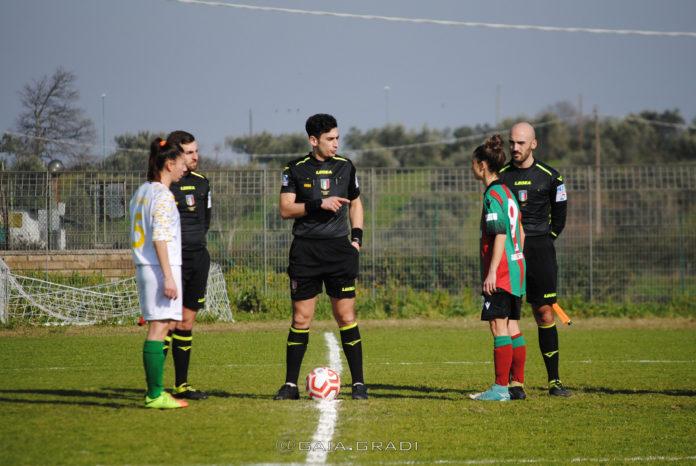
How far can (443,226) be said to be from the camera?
2041 centimetres

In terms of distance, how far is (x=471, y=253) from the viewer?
808 inches

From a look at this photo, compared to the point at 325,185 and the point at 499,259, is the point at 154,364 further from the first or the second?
the point at 499,259

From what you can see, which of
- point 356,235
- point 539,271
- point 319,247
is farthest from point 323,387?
point 539,271

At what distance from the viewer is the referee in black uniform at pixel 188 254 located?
8.84 meters

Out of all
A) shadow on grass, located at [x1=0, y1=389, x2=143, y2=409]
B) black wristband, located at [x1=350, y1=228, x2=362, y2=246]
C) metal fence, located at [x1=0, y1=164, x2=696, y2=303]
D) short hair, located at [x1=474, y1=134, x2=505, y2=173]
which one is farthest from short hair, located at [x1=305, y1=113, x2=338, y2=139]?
metal fence, located at [x1=0, y1=164, x2=696, y2=303]

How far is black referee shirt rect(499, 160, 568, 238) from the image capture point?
9109 millimetres

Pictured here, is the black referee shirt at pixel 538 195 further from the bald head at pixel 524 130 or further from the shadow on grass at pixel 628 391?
the shadow on grass at pixel 628 391

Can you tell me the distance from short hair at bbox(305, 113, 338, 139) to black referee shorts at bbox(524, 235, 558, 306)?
2.16 metres

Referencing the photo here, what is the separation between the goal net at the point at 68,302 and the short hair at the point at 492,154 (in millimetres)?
11219

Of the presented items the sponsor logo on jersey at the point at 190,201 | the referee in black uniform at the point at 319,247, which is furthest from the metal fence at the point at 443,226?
the referee in black uniform at the point at 319,247

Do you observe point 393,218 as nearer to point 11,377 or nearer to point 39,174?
point 39,174

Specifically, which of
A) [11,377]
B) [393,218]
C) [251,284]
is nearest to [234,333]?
[251,284]

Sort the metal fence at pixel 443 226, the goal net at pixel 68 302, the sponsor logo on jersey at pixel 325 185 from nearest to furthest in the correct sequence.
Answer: the sponsor logo on jersey at pixel 325 185 < the goal net at pixel 68 302 < the metal fence at pixel 443 226

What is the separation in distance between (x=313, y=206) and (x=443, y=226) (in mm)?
12280
